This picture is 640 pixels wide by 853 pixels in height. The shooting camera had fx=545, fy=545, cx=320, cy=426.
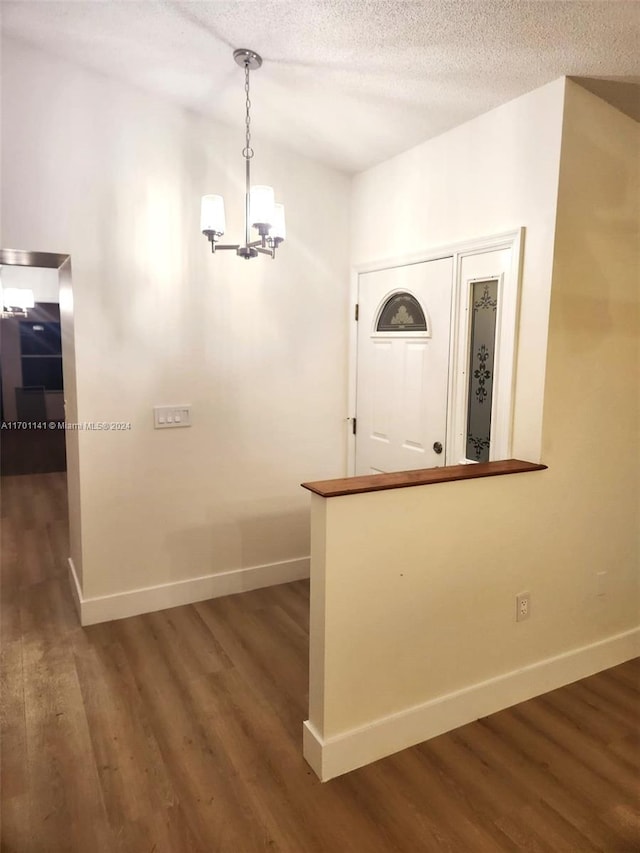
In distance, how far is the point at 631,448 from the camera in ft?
8.91

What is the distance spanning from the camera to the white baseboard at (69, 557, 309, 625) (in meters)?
3.12

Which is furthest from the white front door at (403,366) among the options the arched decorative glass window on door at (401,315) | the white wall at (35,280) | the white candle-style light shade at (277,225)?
the white wall at (35,280)

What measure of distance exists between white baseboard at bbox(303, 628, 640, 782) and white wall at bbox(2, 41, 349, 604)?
5.25 feet

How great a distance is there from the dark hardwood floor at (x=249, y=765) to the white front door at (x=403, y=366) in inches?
48.8

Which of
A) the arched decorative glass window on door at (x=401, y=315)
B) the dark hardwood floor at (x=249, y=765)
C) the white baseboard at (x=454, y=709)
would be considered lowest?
the dark hardwood floor at (x=249, y=765)

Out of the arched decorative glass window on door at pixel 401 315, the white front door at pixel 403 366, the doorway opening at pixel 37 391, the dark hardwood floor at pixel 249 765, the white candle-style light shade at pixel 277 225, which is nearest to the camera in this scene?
the dark hardwood floor at pixel 249 765

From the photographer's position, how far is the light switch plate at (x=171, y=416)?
3135 mm

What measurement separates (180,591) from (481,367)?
2205 millimetres

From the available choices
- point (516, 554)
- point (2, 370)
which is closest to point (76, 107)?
point (516, 554)

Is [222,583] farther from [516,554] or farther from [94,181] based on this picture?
[94,181]

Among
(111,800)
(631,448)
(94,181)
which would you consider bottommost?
(111,800)

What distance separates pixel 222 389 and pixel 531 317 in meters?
1.80

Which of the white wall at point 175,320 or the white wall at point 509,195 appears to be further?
the white wall at point 175,320

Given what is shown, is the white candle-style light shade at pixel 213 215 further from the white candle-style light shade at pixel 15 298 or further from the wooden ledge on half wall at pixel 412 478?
the white candle-style light shade at pixel 15 298
